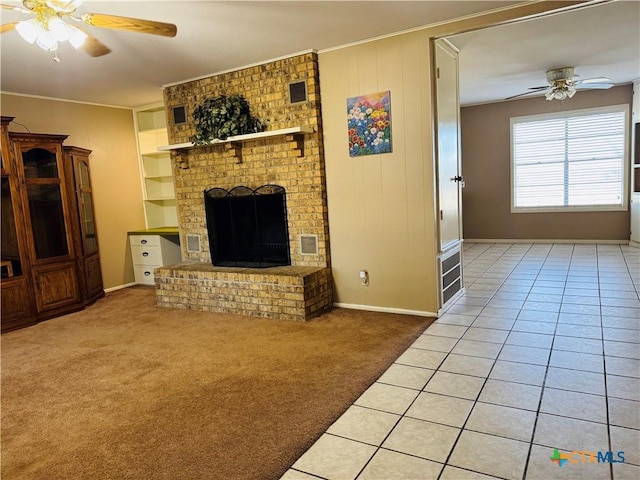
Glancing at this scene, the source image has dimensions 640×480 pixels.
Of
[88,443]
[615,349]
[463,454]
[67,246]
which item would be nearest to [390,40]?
[615,349]

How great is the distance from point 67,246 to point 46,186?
68 centimetres

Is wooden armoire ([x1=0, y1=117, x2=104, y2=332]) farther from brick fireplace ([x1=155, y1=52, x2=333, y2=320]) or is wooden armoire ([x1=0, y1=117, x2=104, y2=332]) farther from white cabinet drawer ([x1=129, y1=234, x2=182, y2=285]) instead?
brick fireplace ([x1=155, y1=52, x2=333, y2=320])

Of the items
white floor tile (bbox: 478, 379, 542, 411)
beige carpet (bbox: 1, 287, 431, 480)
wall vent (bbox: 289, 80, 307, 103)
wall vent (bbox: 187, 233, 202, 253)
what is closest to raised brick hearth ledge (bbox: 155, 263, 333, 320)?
beige carpet (bbox: 1, 287, 431, 480)

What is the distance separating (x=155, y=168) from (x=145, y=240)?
113cm

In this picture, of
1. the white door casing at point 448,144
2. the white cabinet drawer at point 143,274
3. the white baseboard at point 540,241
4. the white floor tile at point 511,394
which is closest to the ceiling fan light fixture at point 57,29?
the white door casing at point 448,144

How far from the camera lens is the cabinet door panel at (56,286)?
450cm

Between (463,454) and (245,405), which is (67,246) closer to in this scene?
(245,405)

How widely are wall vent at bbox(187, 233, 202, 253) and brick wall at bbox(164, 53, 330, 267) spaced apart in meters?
0.61

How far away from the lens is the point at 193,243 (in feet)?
16.8

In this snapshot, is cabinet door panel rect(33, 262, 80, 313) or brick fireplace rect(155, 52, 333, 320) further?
cabinet door panel rect(33, 262, 80, 313)

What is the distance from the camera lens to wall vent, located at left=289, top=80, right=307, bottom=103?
4.12 m

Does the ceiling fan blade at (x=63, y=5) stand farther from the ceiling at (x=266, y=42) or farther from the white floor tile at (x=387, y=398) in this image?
the white floor tile at (x=387, y=398)

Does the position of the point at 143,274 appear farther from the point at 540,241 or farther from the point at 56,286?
the point at 540,241

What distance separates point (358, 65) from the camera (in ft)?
12.8
